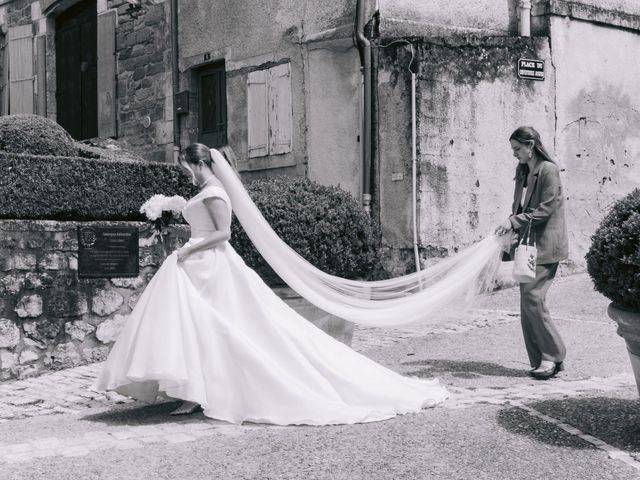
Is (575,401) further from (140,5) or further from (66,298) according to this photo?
(140,5)

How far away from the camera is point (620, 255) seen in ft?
15.8

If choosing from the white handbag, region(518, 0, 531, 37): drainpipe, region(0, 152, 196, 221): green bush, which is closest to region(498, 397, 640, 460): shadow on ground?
the white handbag

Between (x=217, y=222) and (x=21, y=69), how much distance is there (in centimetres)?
1273

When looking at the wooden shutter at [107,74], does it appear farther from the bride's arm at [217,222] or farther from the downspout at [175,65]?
the bride's arm at [217,222]

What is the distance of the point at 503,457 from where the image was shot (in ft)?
15.0

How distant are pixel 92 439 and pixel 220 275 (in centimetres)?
132

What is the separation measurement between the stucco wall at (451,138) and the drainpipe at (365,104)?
0.58 feet

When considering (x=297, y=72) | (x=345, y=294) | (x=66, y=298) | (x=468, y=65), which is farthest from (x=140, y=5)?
(x=345, y=294)

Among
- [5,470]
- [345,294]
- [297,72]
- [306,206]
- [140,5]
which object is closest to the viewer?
[5,470]

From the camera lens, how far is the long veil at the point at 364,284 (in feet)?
20.8

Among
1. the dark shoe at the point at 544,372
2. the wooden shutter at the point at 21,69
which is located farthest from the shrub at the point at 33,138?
the wooden shutter at the point at 21,69

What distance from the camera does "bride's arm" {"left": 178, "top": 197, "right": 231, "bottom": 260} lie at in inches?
230

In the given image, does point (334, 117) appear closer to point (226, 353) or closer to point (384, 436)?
point (226, 353)

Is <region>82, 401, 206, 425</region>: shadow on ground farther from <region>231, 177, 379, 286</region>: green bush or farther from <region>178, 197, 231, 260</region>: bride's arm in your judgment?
<region>231, 177, 379, 286</region>: green bush
